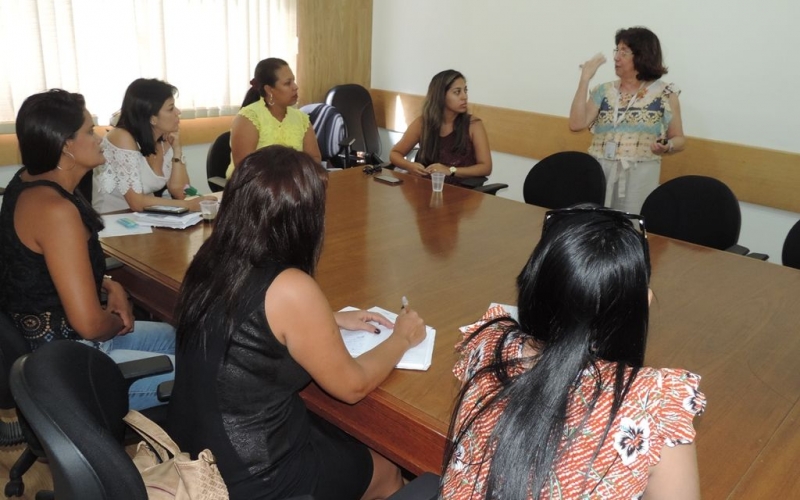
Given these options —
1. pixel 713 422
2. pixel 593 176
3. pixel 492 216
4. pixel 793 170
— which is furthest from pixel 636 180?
pixel 713 422

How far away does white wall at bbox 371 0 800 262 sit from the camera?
11.6ft

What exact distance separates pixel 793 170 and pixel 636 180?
34.1 inches

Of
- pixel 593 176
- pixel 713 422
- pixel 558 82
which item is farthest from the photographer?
pixel 558 82

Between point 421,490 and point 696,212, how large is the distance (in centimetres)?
212

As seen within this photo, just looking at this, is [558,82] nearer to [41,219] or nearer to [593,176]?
[593,176]

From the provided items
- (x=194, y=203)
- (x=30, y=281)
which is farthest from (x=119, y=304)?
(x=194, y=203)

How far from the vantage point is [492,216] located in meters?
2.79

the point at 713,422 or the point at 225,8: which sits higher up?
the point at 225,8

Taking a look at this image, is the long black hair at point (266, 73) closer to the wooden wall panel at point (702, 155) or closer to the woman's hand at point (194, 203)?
the woman's hand at point (194, 203)

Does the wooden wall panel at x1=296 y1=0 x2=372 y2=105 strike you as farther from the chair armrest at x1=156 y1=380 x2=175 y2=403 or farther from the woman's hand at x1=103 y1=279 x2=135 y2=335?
the chair armrest at x1=156 y1=380 x2=175 y2=403

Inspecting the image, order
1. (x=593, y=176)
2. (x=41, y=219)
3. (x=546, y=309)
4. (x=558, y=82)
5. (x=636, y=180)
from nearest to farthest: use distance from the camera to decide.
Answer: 1. (x=546, y=309)
2. (x=41, y=219)
3. (x=593, y=176)
4. (x=636, y=180)
5. (x=558, y=82)

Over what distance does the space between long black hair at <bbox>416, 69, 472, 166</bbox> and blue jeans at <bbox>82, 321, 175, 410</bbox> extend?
2.03 m

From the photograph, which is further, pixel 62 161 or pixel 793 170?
pixel 793 170

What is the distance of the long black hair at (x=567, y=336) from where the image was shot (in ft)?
3.07
